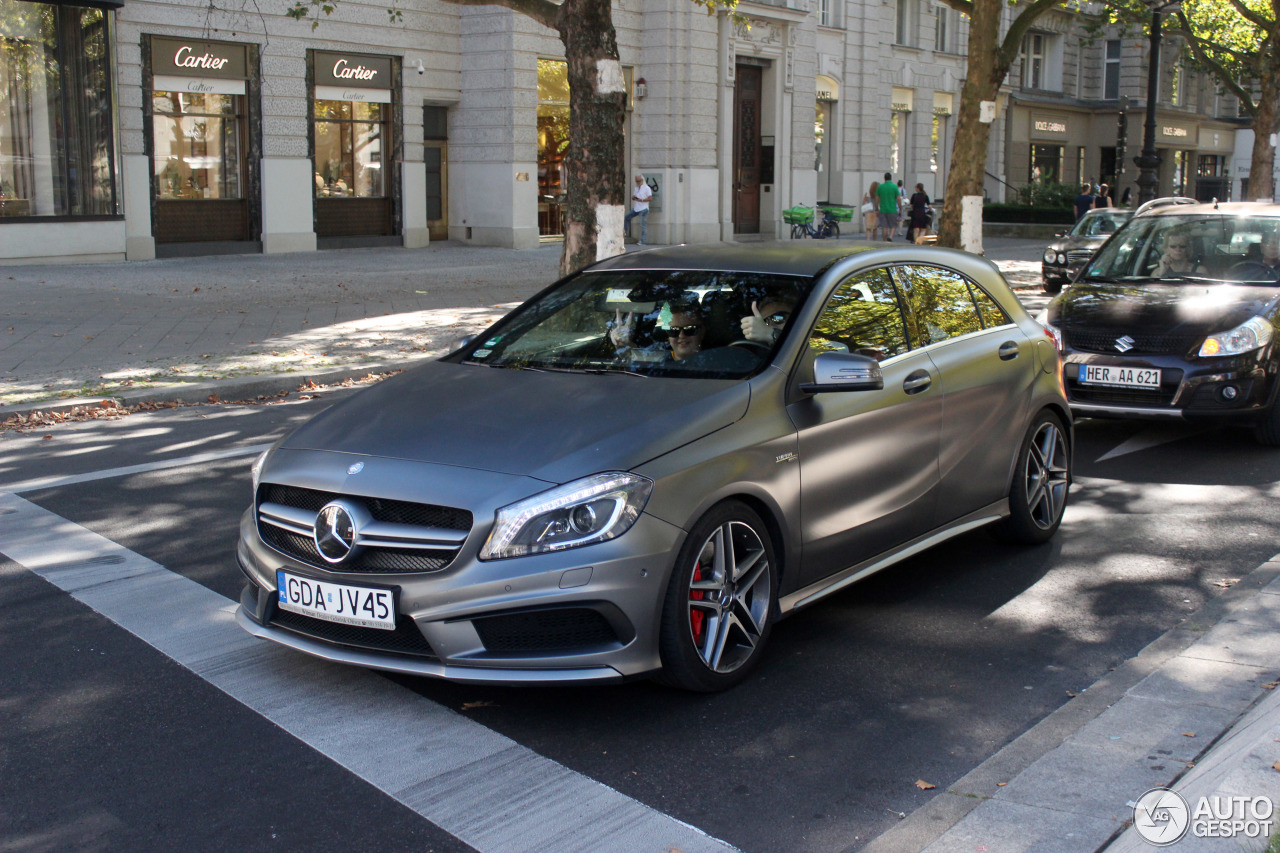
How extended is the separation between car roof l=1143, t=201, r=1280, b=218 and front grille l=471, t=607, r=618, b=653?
26.7 ft

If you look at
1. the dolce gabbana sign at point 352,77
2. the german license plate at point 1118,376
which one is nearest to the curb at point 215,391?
the german license plate at point 1118,376

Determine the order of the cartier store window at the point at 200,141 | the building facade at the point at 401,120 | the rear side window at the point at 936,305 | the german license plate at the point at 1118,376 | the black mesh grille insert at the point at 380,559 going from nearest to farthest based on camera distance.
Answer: the black mesh grille insert at the point at 380,559
the rear side window at the point at 936,305
the german license plate at the point at 1118,376
the building facade at the point at 401,120
the cartier store window at the point at 200,141

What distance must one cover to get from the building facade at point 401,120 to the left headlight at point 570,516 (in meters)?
18.3

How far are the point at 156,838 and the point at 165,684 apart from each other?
1.14 meters

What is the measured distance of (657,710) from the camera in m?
4.48

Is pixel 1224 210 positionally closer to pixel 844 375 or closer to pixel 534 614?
pixel 844 375

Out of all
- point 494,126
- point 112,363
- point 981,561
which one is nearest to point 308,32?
point 494,126

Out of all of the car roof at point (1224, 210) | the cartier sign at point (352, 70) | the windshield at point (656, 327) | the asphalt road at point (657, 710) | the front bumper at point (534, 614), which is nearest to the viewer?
the asphalt road at point (657, 710)

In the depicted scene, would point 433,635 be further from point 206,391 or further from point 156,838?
point 206,391

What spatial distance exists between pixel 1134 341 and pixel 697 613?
18.6 ft

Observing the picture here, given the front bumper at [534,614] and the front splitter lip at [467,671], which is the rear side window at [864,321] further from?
the front splitter lip at [467,671]

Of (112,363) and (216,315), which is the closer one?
(112,363)

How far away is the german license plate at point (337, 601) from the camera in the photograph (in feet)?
13.6

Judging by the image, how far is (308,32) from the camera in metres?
26.1
